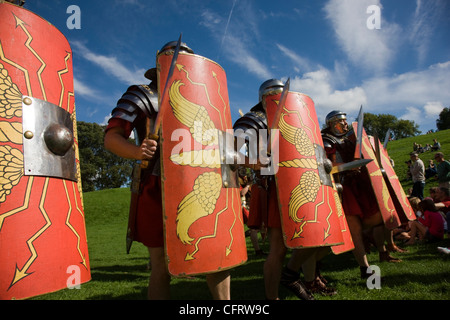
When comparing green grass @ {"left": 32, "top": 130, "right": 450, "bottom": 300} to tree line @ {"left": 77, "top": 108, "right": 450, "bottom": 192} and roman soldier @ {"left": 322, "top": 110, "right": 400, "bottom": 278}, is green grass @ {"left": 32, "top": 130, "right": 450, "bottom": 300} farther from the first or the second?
tree line @ {"left": 77, "top": 108, "right": 450, "bottom": 192}

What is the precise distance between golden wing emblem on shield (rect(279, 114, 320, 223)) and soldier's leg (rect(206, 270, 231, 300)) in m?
0.88

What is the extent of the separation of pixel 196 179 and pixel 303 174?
117 cm

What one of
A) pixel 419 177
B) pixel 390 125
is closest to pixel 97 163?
pixel 419 177

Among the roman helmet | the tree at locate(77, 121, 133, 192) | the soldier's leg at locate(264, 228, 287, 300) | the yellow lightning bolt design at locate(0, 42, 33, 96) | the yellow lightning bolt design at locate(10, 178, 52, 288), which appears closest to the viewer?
the yellow lightning bolt design at locate(10, 178, 52, 288)

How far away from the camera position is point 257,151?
8.07ft

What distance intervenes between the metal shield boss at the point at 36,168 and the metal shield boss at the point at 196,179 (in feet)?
1.46

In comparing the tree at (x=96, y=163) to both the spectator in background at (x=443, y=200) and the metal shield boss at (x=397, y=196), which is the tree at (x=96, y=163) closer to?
the spectator in background at (x=443, y=200)

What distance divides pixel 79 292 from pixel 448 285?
4061mm

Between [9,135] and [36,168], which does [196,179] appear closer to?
[36,168]

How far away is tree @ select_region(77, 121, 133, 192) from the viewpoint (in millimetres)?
35469

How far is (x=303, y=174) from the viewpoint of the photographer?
2.41m

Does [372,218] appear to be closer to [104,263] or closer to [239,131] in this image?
[239,131]

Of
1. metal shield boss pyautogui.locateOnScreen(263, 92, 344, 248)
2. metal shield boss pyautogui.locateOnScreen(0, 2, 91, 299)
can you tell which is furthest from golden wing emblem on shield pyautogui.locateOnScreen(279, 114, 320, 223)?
metal shield boss pyautogui.locateOnScreen(0, 2, 91, 299)

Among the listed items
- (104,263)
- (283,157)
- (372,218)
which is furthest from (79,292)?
(372,218)
